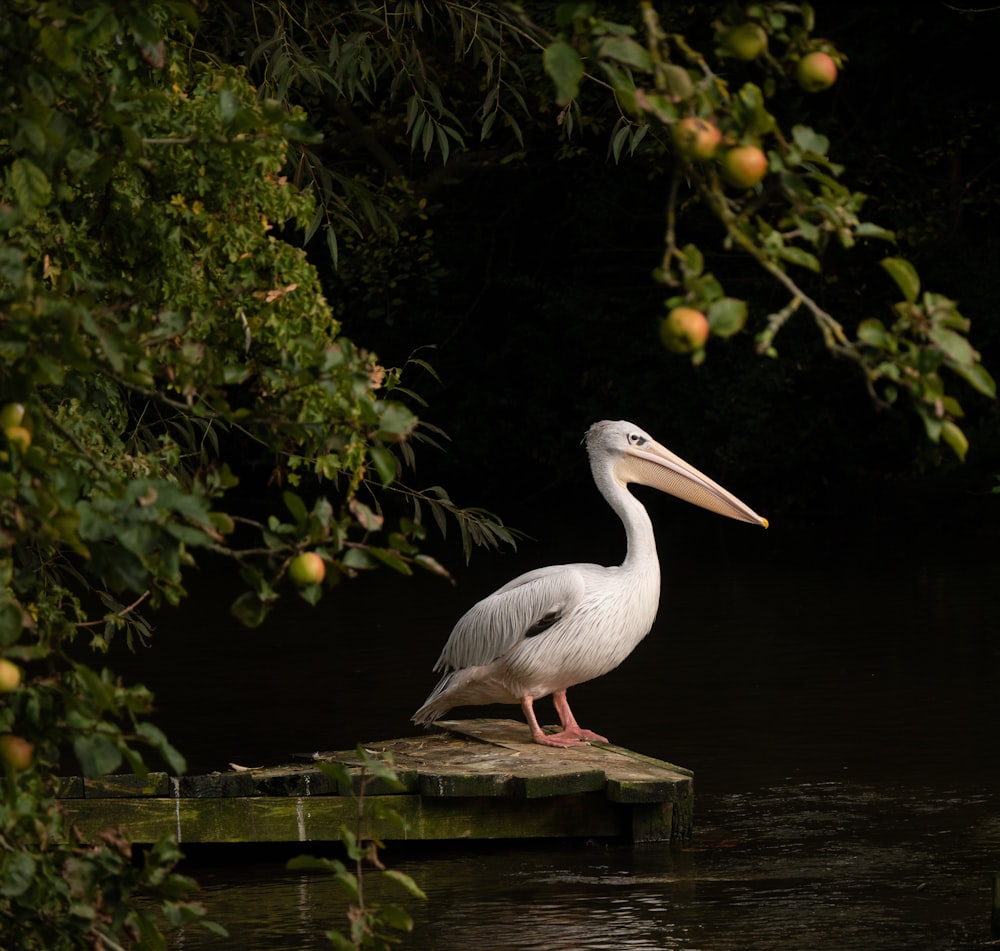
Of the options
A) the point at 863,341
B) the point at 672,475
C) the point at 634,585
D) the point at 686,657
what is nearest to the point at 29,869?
the point at 863,341

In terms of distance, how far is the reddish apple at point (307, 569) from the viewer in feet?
9.06

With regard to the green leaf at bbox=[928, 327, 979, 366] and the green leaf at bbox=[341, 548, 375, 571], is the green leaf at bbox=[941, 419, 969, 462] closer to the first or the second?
the green leaf at bbox=[928, 327, 979, 366]

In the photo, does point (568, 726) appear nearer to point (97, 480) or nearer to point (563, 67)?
point (97, 480)

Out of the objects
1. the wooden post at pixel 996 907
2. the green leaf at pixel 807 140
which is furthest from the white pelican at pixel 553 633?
the green leaf at pixel 807 140

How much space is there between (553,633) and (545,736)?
0.41m

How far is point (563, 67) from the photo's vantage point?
2.50 metres

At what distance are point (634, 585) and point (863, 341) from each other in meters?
5.18

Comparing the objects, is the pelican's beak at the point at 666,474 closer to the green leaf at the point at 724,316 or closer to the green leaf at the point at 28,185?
the green leaf at the point at 28,185

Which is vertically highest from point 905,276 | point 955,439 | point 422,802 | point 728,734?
point 905,276

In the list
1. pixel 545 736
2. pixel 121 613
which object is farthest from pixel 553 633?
pixel 121 613

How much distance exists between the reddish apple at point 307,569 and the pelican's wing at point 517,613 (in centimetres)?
475

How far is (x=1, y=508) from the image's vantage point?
2719mm

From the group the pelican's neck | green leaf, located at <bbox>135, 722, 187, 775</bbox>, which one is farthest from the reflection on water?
green leaf, located at <bbox>135, 722, 187, 775</bbox>

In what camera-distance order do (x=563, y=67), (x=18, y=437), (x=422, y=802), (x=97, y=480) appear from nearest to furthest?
1. (x=563, y=67)
2. (x=18, y=437)
3. (x=97, y=480)
4. (x=422, y=802)
